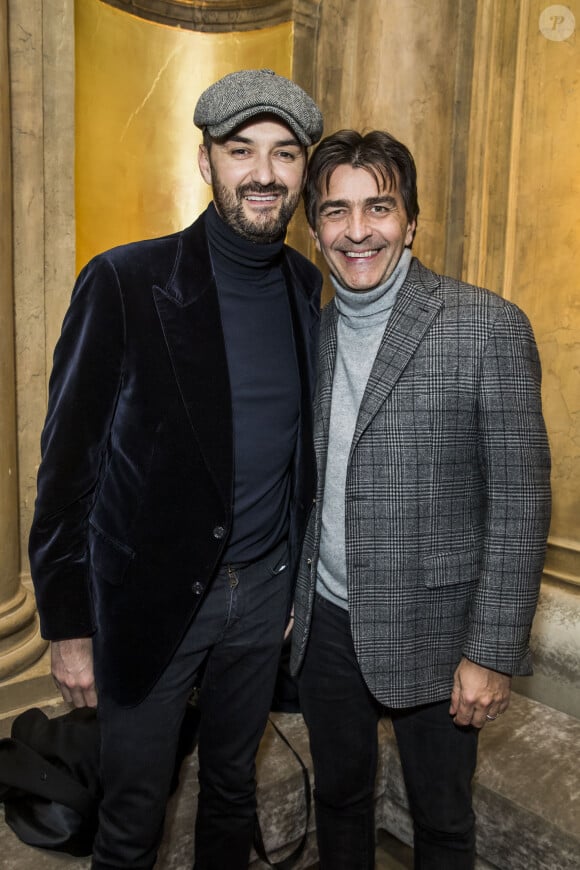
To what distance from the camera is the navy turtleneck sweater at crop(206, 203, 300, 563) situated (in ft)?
6.00

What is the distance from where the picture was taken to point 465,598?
178 cm

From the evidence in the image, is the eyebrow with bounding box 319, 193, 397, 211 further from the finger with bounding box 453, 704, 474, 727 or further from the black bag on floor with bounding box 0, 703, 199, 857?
the black bag on floor with bounding box 0, 703, 199, 857

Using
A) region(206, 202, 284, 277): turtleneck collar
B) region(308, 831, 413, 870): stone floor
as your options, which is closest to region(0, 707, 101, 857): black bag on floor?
region(308, 831, 413, 870): stone floor

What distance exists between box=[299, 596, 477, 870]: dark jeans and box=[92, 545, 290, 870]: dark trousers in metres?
0.13

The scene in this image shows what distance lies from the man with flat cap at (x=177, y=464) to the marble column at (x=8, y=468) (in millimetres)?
1256

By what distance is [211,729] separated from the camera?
1.97m

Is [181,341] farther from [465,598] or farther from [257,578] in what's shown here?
[465,598]

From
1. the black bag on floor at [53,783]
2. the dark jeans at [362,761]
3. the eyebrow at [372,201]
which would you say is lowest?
the black bag on floor at [53,783]

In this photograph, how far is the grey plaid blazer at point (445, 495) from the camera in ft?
5.48

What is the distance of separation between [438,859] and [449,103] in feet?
9.97

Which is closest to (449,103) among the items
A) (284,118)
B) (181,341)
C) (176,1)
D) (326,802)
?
(176,1)

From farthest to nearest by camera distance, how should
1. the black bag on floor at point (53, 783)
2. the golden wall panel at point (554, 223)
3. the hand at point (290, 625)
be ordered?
the golden wall panel at point (554, 223) < the black bag on floor at point (53, 783) < the hand at point (290, 625)

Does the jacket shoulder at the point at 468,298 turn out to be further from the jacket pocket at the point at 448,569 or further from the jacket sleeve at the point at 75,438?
the jacket sleeve at the point at 75,438

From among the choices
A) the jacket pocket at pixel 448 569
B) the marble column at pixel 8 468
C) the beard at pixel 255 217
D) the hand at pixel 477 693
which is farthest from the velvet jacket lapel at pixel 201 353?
the marble column at pixel 8 468
